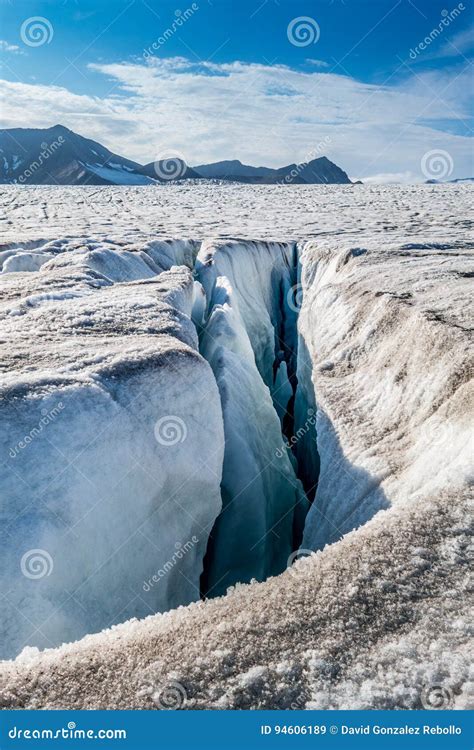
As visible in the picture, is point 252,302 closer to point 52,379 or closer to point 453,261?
point 453,261

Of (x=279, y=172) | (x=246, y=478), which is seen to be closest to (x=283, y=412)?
(x=246, y=478)

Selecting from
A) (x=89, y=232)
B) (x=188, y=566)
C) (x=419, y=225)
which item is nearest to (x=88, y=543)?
(x=188, y=566)

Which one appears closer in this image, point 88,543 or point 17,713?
point 17,713

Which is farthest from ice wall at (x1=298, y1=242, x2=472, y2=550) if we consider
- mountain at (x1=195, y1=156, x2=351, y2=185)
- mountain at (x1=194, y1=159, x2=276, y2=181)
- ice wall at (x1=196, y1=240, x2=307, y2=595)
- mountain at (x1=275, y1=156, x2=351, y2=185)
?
mountain at (x1=194, y1=159, x2=276, y2=181)

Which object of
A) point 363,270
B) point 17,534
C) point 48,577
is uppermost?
point 363,270

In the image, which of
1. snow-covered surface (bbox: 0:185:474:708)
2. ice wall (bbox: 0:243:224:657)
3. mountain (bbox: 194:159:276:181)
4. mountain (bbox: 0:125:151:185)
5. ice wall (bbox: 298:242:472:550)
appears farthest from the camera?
mountain (bbox: 194:159:276:181)

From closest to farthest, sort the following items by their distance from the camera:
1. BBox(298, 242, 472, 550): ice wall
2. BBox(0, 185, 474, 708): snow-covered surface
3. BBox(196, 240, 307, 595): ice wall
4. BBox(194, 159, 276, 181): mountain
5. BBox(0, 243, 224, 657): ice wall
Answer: BBox(0, 185, 474, 708): snow-covered surface, BBox(0, 243, 224, 657): ice wall, BBox(298, 242, 472, 550): ice wall, BBox(196, 240, 307, 595): ice wall, BBox(194, 159, 276, 181): mountain

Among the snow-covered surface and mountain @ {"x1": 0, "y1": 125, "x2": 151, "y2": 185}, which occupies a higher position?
mountain @ {"x1": 0, "y1": 125, "x2": 151, "y2": 185}

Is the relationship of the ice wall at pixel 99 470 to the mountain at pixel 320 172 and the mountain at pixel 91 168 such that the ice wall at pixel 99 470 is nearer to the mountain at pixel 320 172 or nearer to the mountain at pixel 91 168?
Result: the mountain at pixel 91 168

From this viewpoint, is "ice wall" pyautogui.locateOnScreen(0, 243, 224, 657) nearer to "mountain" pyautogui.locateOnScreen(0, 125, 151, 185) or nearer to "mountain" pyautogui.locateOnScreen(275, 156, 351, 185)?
"mountain" pyautogui.locateOnScreen(0, 125, 151, 185)

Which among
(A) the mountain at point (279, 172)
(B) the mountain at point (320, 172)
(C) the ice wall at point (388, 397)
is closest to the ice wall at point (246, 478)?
(C) the ice wall at point (388, 397)
